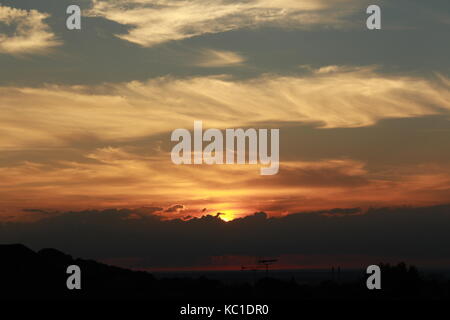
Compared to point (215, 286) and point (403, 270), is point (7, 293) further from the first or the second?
point (403, 270)

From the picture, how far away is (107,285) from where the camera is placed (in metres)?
185

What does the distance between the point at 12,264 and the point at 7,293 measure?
51.7 feet

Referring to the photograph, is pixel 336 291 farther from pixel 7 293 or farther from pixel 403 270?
pixel 7 293

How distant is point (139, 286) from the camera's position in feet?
612

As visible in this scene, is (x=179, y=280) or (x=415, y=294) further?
(x=179, y=280)

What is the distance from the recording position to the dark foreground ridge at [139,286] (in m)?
168

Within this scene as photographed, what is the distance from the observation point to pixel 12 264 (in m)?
178

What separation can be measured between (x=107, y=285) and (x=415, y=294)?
78.1 metres

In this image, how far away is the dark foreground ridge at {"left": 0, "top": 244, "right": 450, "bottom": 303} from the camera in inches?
6614
